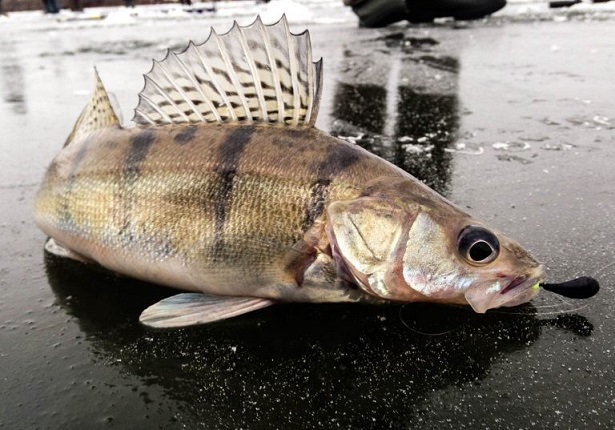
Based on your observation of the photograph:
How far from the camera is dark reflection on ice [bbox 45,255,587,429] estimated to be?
1.88m

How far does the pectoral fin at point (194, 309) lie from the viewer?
2273mm

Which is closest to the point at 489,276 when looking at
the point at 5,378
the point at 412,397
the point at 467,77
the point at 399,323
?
the point at 399,323

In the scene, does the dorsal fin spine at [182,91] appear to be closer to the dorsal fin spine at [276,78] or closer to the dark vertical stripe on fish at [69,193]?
the dorsal fin spine at [276,78]

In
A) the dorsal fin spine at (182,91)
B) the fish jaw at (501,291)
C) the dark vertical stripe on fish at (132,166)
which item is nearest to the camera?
the fish jaw at (501,291)

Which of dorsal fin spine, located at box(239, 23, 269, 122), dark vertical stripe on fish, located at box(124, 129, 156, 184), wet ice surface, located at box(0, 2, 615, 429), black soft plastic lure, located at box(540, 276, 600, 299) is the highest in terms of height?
dorsal fin spine, located at box(239, 23, 269, 122)

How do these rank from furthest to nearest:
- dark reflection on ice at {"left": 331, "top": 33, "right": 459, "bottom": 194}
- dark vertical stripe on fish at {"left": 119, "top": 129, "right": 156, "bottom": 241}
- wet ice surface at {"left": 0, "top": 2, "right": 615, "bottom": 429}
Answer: dark reflection on ice at {"left": 331, "top": 33, "right": 459, "bottom": 194}
dark vertical stripe on fish at {"left": 119, "top": 129, "right": 156, "bottom": 241}
wet ice surface at {"left": 0, "top": 2, "right": 615, "bottom": 429}

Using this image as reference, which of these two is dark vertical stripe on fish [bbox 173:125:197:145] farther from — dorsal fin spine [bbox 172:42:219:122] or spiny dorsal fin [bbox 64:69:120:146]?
spiny dorsal fin [bbox 64:69:120:146]

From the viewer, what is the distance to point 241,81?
277 cm

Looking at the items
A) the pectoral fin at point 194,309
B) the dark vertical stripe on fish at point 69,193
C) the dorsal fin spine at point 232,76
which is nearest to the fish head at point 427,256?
the pectoral fin at point 194,309

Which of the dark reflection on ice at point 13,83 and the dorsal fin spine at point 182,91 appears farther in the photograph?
the dark reflection on ice at point 13,83

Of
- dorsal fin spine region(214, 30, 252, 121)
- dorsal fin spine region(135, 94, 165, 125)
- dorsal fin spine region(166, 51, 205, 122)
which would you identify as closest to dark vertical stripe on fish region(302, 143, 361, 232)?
dorsal fin spine region(214, 30, 252, 121)

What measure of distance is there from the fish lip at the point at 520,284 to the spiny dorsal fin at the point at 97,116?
232 cm

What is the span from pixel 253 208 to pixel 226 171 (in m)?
0.25

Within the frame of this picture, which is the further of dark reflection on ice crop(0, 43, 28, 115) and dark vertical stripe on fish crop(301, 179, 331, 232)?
dark reflection on ice crop(0, 43, 28, 115)
